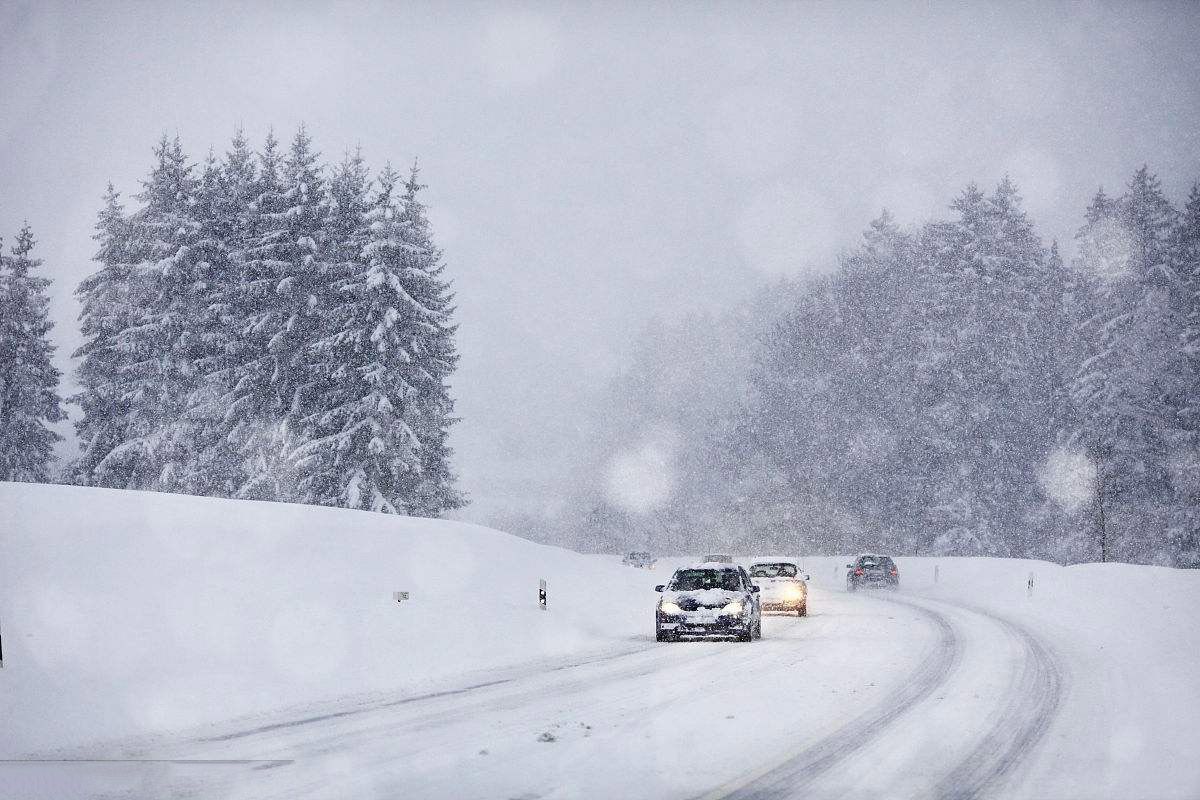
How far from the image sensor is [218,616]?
1728 cm

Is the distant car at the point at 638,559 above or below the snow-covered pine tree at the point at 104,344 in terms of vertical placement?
below

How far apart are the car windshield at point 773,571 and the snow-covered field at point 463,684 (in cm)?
412

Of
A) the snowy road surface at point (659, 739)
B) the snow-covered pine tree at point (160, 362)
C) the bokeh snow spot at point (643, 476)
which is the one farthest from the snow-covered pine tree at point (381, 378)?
the bokeh snow spot at point (643, 476)

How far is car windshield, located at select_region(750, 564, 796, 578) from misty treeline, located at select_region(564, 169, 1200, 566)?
89.5 feet

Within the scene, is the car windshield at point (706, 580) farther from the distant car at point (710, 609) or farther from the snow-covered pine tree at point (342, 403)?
the snow-covered pine tree at point (342, 403)

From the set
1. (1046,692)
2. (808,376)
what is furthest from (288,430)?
(808,376)

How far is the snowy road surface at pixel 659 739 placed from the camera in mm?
8773

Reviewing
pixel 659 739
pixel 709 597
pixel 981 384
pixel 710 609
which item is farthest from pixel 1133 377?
pixel 659 739

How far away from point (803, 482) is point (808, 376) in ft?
30.3

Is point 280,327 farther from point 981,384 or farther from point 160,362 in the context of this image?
point 981,384

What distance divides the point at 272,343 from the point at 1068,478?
167ft

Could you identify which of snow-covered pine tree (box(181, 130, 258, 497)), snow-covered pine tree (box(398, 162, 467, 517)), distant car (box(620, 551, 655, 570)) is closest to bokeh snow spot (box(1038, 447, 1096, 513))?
distant car (box(620, 551, 655, 570))

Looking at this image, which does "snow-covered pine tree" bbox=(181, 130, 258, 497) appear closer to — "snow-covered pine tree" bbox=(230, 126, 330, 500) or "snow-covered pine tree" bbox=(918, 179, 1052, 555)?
"snow-covered pine tree" bbox=(230, 126, 330, 500)

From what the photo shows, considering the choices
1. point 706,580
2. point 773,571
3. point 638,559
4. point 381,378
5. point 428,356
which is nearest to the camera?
point 706,580
